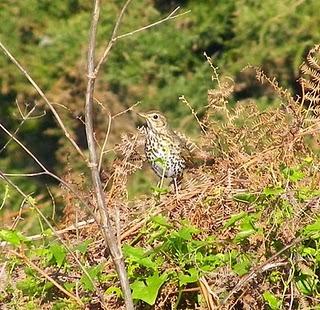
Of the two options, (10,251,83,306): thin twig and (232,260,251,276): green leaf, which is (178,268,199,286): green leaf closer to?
(232,260,251,276): green leaf

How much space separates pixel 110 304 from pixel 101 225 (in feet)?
1.01

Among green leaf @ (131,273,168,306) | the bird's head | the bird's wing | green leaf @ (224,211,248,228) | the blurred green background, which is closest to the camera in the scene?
green leaf @ (131,273,168,306)

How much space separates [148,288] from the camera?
9.34 ft

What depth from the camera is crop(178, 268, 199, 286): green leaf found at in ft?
9.32

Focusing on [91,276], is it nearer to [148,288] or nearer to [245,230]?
[148,288]

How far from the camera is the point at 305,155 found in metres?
3.20

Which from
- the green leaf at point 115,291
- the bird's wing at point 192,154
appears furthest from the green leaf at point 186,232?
the bird's wing at point 192,154

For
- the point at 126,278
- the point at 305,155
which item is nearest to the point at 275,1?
the point at 305,155

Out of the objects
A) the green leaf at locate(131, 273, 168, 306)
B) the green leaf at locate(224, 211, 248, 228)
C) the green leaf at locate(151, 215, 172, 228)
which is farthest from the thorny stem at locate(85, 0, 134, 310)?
the green leaf at locate(224, 211, 248, 228)

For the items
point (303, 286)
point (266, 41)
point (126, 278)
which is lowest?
point (266, 41)

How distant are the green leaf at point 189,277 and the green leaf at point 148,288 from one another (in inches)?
1.6

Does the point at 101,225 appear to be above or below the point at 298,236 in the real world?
above

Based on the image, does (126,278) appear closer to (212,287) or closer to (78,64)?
(212,287)

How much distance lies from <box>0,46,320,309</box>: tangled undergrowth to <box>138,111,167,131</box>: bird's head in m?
1.44
